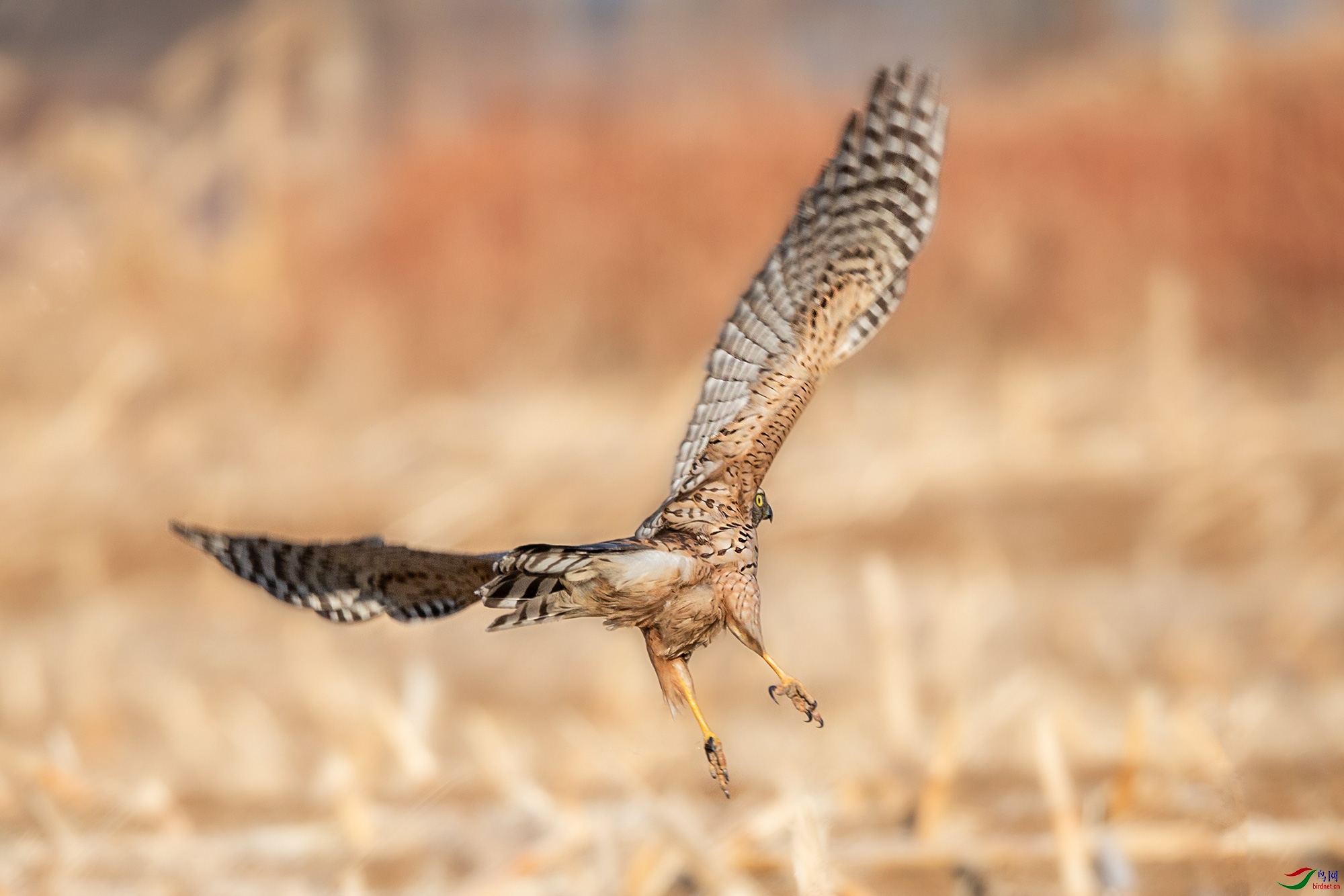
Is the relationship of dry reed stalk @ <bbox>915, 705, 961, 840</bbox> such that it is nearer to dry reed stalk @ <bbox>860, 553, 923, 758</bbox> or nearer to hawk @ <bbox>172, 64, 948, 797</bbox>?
dry reed stalk @ <bbox>860, 553, 923, 758</bbox>

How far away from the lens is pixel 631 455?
20.4 feet

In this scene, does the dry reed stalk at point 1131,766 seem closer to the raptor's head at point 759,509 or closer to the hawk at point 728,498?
the hawk at point 728,498

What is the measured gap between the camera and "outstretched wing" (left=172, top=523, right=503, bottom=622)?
1066 millimetres

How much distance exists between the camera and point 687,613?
37.4 inches

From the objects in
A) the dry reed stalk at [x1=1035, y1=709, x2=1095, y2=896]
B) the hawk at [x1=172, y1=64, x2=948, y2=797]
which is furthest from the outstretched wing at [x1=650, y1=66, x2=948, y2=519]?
the dry reed stalk at [x1=1035, y1=709, x2=1095, y2=896]

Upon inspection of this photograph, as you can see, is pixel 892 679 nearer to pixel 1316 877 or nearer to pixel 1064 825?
pixel 1064 825

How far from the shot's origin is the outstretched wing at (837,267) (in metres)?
1.41

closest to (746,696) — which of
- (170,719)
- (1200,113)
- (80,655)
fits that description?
(170,719)

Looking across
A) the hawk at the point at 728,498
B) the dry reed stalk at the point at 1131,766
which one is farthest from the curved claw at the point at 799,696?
the dry reed stalk at the point at 1131,766

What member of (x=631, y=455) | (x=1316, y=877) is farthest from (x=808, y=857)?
(x=631, y=455)

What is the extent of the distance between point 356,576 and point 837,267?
0.72 metres

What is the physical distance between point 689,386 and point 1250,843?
3519mm

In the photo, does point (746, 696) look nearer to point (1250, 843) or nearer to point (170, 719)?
point (170, 719)

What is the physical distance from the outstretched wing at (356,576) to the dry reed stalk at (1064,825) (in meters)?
1.71
